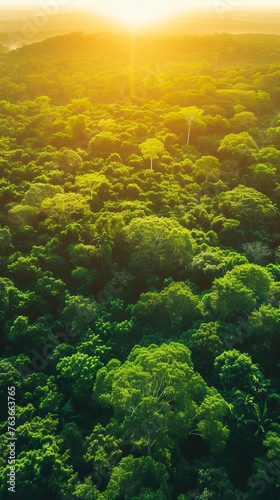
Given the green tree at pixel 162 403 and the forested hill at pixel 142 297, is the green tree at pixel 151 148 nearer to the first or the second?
the forested hill at pixel 142 297

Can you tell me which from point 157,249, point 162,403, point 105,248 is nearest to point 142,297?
point 157,249

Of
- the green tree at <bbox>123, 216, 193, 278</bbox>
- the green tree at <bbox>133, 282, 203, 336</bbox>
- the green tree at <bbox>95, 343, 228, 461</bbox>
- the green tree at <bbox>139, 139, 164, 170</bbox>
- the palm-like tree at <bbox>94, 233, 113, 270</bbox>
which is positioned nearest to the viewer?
the green tree at <bbox>95, 343, 228, 461</bbox>

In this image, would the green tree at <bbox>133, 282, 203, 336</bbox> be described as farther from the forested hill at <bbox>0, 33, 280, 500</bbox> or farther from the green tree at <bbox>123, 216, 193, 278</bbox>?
the green tree at <bbox>123, 216, 193, 278</bbox>

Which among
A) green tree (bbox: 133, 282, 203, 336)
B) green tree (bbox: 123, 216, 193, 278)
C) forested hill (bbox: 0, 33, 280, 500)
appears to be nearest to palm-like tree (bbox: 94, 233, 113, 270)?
forested hill (bbox: 0, 33, 280, 500)

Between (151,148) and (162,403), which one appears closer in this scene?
(162,403)

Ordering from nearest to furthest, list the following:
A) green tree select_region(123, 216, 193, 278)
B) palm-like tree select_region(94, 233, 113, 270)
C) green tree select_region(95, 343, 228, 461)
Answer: green tree select_region(95, 343, 228, 461) → green tree select_region(123, 216, 193, 278) → palm-like tree select_region(94, 233, 113, 270)

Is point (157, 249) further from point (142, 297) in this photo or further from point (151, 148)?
point (151, 148)

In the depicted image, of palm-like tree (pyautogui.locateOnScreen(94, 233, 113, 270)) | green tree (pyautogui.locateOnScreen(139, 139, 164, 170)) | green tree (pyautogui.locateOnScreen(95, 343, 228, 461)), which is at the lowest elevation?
green tree (pyautogui.locateOnScreen(95, 343, 228, 461))

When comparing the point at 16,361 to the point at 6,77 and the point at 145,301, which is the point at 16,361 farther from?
the point at 6,77

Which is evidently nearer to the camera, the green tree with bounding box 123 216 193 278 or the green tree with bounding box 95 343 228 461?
the green tree with bounding box 95 343 228 461

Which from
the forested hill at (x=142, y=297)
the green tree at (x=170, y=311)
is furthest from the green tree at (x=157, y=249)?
the green tree at (x=170, y=311)
